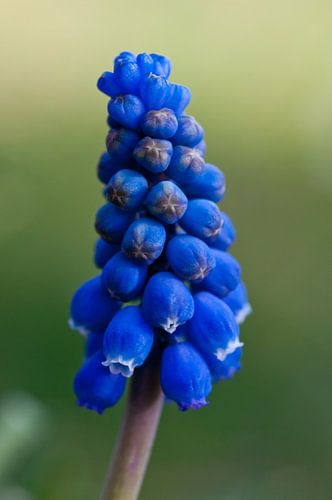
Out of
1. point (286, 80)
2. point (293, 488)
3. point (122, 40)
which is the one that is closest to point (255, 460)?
point (293, 488)

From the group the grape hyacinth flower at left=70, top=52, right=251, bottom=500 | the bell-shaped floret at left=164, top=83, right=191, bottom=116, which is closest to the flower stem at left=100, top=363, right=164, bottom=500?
the grape hyacinth flower at left=70, top=52, right=251, bottom=500

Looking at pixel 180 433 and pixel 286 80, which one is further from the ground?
pixel 286 80

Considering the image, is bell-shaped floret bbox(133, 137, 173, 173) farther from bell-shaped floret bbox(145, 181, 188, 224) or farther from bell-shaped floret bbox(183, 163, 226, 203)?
bell-shaped floret bbox(183, 163, 226, 203)

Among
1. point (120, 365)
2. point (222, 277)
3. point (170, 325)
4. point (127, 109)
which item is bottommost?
point (120, 365)

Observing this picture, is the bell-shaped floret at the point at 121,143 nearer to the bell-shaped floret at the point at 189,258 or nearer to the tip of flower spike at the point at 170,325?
the bell-shaped floret at the point at 189,258

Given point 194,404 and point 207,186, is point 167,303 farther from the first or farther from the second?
point 207,186

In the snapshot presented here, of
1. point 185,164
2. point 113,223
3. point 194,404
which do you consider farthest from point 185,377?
point 185,164

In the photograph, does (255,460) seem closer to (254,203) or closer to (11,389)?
(11,389)
